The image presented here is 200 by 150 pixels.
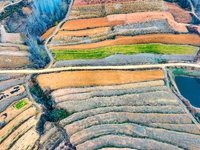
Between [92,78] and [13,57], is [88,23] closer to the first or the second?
[92,78]

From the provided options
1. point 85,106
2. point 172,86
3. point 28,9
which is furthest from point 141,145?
point 28,9

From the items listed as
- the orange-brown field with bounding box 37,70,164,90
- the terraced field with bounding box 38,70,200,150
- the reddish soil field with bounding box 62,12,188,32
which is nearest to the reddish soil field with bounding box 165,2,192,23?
the reddish soil field with bounding box 62,12,188,32

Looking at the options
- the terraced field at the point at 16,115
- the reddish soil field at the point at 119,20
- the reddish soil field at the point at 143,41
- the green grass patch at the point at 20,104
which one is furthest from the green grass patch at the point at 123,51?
the green grass patch at the point at 20,104

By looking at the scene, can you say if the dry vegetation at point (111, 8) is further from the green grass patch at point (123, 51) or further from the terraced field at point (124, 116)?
the terraced field at point (124, 116)

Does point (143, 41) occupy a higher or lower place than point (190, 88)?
higher

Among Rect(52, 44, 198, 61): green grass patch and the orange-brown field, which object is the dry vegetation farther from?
the orange-brown field

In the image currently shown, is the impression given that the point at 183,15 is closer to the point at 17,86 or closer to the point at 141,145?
the point at 141,145

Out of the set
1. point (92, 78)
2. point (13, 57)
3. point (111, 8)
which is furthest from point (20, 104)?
point (111, 8)
